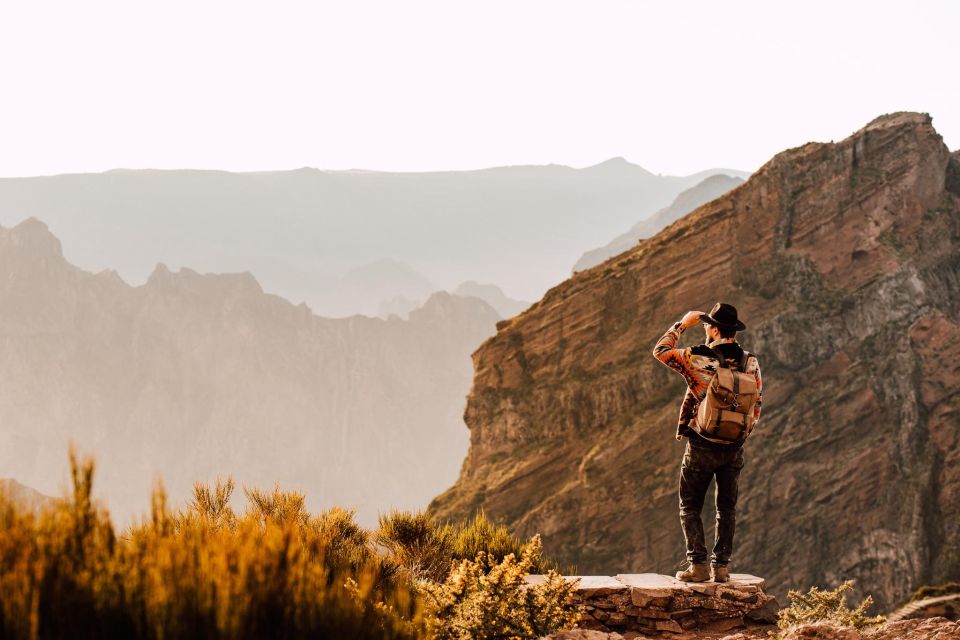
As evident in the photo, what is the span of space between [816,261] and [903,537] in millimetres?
16340

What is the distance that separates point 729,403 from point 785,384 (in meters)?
42.9

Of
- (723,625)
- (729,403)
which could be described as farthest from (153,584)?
(723,625)

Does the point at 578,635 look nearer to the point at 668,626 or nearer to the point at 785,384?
the point at 668,626

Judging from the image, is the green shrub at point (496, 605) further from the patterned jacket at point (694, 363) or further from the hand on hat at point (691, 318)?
the hand on hat at point (691, 318)

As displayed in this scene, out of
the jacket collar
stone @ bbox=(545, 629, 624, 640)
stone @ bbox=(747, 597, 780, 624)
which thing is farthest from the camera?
stone @ bbox=(747, 597, 780, 624)

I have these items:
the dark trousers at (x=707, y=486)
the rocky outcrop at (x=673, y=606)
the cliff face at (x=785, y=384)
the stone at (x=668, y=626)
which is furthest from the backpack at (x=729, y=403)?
the cliff face at (x=785, y=384)

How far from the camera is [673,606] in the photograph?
340 inches

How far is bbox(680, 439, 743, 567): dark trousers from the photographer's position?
827cm

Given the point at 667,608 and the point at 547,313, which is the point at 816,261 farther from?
the point at 667,608

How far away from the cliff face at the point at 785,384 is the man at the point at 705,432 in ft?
123

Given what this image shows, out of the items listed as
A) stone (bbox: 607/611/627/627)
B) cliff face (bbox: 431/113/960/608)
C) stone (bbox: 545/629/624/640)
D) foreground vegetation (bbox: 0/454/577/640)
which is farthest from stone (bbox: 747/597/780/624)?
cliff face (bbox: 431/113/960/608)

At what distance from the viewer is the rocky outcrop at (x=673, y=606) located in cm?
854

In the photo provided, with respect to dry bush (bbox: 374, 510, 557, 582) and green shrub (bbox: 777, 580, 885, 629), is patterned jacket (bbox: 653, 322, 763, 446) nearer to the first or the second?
green shrub (bbox: 777, 580, 885, 629)

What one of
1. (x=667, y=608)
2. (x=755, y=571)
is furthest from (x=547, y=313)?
(x=667, y=608)
